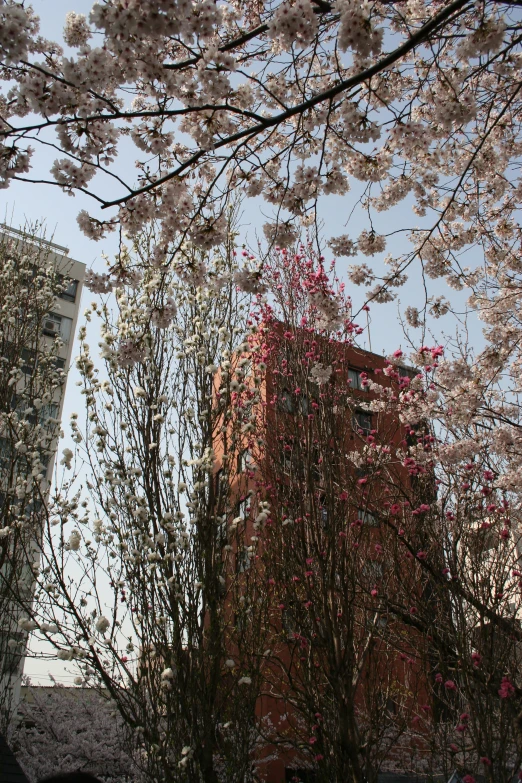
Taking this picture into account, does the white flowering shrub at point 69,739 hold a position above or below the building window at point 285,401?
below

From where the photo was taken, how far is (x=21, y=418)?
8141 mm

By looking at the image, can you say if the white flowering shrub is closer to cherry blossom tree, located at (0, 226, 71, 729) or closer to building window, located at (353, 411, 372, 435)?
cherry blossom tree, located at (0, 226, 71, 729)

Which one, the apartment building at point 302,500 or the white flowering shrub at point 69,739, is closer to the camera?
the apartment building at point 302,500

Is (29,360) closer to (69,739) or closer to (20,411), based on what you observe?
(20,411)

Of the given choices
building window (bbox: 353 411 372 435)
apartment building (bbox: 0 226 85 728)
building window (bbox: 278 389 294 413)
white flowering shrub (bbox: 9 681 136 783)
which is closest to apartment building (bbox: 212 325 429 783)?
building window (bbox: 278 389 294 413)

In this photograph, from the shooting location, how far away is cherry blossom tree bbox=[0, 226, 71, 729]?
6.43 m

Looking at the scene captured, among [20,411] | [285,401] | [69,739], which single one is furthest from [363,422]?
[69,739]

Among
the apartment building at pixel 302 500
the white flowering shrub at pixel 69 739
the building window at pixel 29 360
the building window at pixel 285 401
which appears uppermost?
the building window at pixel 29 360

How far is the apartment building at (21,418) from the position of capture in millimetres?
6270

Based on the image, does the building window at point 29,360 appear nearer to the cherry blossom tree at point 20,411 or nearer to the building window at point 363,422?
the cherry blossom tree at point 20,411

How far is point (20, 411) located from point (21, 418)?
235 mm

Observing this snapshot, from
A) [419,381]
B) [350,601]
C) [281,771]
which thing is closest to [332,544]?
[350,601]

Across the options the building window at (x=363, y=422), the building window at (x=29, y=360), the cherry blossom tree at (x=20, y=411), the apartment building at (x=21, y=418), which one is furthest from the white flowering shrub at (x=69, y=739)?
the building window at (x=363, y=422)

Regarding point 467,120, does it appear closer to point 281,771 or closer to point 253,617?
point 253,617
